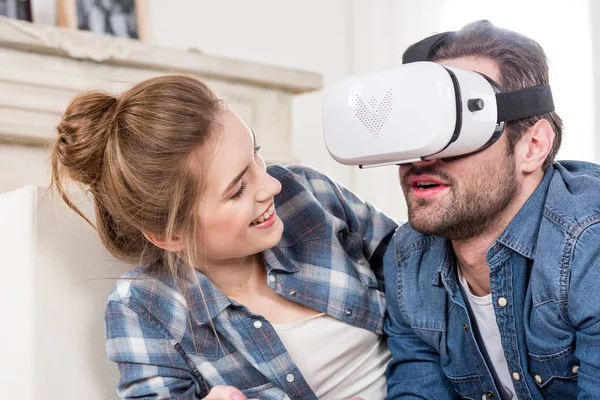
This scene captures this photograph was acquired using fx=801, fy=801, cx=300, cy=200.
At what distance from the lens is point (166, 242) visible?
141 cm

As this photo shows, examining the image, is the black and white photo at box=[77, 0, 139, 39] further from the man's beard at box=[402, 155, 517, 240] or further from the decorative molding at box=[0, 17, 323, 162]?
the man's beard at box=[402, 155, 517, 240]

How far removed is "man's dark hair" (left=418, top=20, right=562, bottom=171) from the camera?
4.40 ft

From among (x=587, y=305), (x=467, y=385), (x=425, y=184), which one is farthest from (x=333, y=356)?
(x=587, y=305)

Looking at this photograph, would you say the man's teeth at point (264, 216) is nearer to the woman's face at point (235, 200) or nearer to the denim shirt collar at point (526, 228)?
the woman's face at point (235, 200)

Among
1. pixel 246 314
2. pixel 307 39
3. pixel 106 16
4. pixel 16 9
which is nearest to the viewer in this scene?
pixel 246 314

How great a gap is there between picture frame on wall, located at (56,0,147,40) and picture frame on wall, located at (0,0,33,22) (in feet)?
0.27

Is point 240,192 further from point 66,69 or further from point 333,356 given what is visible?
point 66,69

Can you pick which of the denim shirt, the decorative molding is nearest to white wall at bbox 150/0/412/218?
the decorative molding

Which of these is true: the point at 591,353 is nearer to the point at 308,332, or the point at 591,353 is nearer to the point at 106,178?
the point at 308,332

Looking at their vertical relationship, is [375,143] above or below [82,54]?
below

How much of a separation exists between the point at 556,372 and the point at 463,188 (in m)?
0.34

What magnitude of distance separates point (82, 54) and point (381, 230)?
0.90 m

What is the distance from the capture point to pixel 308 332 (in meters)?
1.48

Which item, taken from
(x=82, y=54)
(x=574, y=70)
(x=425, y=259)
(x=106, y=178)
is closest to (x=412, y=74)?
(x=425, y=259)
